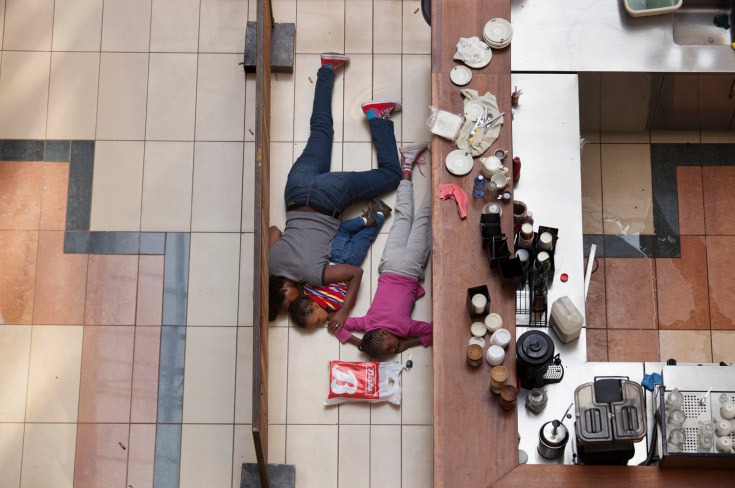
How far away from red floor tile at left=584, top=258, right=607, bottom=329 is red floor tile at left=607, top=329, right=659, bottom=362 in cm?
7

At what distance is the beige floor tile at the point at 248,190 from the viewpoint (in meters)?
4.13

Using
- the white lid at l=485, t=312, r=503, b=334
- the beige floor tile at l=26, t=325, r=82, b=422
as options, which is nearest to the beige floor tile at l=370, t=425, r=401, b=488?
the white lid at l=485, t=312, r=503, b=334

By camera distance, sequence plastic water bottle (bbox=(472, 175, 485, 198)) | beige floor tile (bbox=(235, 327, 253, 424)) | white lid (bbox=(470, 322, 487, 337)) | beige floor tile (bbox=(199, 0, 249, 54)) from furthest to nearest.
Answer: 1. beige floor tile (bbox=(199, 0, 249, 54))
2. beige floor tile (bbox=(235, 327, 253, 424))
3. plastic water bottle (bbox=(472, 175, 485, 198))
4. white lid (bbox=(470, 322, 487, 337))

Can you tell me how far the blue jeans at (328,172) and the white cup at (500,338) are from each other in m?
1.06

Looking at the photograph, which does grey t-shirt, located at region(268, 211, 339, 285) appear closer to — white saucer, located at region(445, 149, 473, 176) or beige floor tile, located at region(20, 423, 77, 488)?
white saucer, located at region(445, 149, 473, 176)

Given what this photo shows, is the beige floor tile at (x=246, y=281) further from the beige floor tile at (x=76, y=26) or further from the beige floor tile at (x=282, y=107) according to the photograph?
the beige floor tile at (x=76, y=26)

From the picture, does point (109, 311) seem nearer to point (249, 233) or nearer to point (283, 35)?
point (249, 233)

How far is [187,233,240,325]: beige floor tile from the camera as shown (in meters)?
4.04

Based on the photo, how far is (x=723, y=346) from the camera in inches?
160

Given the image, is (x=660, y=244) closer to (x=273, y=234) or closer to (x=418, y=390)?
(x=418, y=390)

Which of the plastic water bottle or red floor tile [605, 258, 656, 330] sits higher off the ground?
the plastic water bottle

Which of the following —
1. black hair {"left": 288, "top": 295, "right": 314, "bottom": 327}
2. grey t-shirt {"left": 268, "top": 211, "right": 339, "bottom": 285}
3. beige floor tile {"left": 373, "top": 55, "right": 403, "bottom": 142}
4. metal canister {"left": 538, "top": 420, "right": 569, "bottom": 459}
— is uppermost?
beige floor tile {"left": 373, "top": 55, "right": 403, "bottom": 142}

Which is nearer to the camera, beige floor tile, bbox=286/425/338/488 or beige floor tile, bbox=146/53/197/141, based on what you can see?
beige floor tile, bbox=286/425/338/488

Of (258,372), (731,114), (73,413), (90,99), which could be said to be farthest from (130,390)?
(731,114)
